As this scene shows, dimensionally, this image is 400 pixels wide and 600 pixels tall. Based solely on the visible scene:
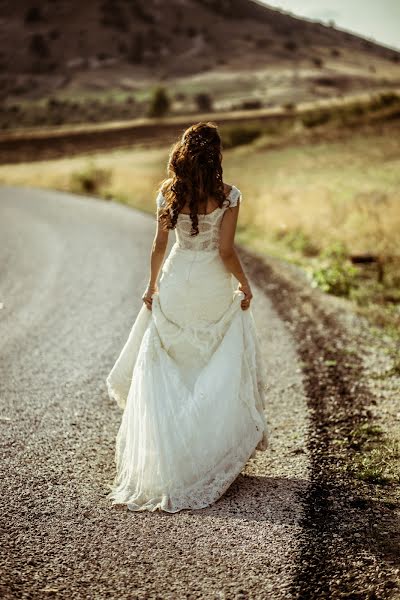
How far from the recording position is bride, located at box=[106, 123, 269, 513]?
4.17m

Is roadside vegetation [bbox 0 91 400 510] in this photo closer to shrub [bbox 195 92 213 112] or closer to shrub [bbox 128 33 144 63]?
shrub [bbox 195 92 213 112]

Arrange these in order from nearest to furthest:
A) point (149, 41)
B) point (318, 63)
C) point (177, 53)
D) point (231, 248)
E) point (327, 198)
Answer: point (231, 248) < point (327, 198) < point (318, 63) < point (177, 53) < point (149, 41)

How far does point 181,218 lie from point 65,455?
2058 millimetres

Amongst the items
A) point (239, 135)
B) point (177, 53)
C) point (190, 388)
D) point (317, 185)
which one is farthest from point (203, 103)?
point (190, 388)

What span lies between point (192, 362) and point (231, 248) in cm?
86

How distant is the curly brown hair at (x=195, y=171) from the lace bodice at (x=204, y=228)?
0.20 ft

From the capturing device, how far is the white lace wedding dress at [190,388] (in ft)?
13.6

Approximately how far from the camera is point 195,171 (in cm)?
420

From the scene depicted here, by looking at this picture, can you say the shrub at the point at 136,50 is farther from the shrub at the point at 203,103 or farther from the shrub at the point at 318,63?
the shrub at the point at 203,103

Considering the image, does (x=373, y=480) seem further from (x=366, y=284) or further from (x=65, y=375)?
(x=366, y=284)

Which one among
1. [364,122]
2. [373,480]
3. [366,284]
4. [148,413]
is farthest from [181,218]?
[364,122]

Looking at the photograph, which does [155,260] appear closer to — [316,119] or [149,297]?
[149,297]

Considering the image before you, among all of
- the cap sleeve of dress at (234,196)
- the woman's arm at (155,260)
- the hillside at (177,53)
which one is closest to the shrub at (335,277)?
the woman's arm at (155,260)

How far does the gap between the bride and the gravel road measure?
0.21 meters
